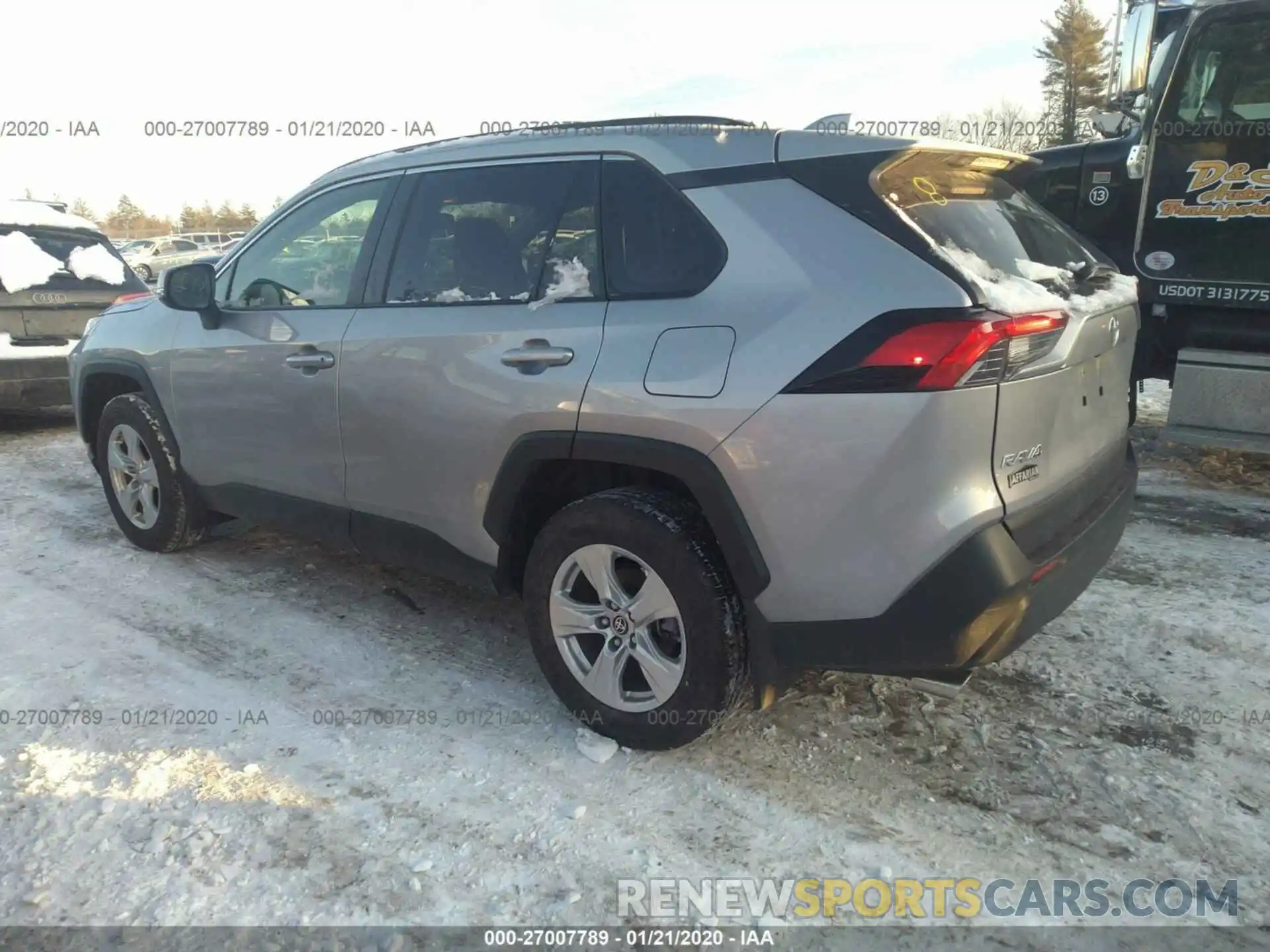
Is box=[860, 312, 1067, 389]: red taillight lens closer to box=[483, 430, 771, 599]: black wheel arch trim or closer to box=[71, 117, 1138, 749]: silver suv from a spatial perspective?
box=[71, 117, 1138, 749]: silver suv

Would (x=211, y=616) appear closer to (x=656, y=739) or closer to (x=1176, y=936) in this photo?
(x=656, y=739)

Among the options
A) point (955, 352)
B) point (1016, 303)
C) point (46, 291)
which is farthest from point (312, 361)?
point (46, 291)

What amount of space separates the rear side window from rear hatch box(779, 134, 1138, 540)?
0.33 meters

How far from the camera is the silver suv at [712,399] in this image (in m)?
2.37

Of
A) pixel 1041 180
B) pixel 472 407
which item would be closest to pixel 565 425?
pixel 472 407

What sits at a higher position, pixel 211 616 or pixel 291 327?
pixel 291 327

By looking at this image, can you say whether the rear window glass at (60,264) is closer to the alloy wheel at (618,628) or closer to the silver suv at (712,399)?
the silver suv at (712,399)

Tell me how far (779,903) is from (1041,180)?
16.0 ft

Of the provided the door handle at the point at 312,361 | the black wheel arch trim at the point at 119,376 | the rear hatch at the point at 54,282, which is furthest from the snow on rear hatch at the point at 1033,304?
the rear hatch at the point at 54,282

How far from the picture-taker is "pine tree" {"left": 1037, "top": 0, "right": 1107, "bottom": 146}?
34.6ft

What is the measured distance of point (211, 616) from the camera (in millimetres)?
3994

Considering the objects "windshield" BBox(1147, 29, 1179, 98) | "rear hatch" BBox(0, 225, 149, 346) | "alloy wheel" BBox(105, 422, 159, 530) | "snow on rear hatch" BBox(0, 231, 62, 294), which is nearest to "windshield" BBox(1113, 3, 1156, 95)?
"windshield" BBox(1147, 29, 1179, 98)

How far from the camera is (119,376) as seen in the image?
475 cm

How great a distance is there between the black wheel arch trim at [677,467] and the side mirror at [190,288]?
73.3 inches
